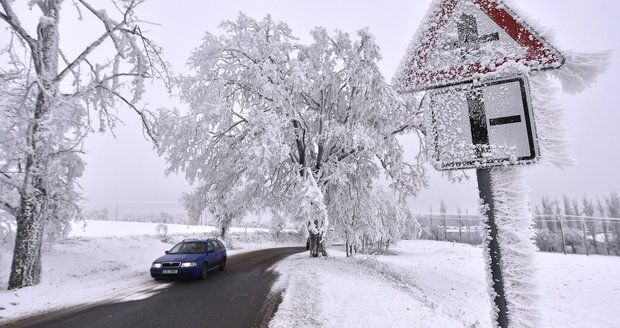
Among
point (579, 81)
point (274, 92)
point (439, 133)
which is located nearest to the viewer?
point (579, 81)

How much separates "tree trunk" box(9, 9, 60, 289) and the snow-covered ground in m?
7.95

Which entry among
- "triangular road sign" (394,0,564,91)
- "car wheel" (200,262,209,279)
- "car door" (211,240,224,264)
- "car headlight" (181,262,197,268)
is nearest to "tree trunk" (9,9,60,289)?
"car headlight" (181,262,197,268)

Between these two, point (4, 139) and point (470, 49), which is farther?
point (4, 139)

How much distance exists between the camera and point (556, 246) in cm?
5897

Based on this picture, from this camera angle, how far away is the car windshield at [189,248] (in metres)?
13.4

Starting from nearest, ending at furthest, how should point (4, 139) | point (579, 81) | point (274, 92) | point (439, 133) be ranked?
point (579, 81) → point (439, 133) → point (4, 139) → point (274, 92)

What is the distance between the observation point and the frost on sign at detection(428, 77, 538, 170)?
1657 mm

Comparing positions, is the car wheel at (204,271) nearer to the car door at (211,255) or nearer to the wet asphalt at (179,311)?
the car door at (211,255)

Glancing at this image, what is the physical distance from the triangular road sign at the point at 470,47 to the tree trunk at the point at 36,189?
11417 millimetres

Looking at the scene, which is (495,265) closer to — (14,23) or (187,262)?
(187,262)

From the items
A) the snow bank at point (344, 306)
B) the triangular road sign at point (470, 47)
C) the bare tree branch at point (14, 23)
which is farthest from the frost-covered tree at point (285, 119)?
the triangular road sign at point (470, 47)

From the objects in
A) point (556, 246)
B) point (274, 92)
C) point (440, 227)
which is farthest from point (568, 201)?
point (274, 92)

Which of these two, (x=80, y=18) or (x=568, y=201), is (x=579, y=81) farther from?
(x=568, y=201)

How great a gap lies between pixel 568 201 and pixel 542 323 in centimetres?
13199
